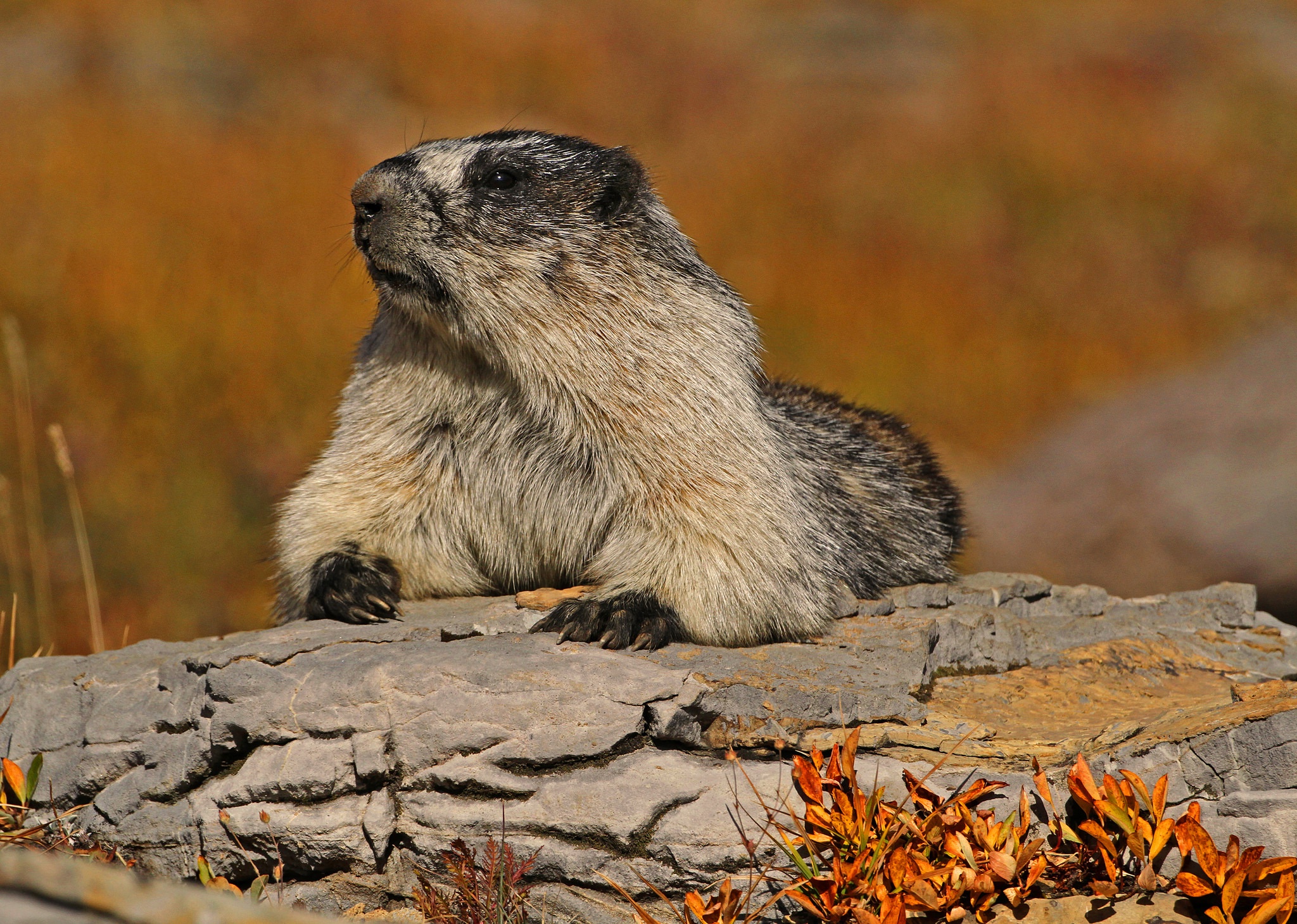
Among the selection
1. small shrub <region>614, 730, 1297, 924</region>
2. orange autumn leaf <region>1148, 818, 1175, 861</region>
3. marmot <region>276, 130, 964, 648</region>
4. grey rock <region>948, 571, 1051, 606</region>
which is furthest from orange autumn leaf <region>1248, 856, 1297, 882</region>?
grey rock <region>948, 571, 1051, 606</region>

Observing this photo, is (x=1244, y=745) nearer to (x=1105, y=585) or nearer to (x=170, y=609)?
(x=1105, y=585)

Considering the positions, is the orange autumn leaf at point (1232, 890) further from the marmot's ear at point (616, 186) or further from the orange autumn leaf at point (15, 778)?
the orange autumn leaf at point (15, 778)

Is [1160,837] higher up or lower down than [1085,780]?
lower down

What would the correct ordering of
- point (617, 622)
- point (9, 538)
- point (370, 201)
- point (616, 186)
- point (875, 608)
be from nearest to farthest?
point (617, 622), point (370, 201), point (616, 186), point (875, 608), point (9, 538)

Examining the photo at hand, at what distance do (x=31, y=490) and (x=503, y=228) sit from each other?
590cm

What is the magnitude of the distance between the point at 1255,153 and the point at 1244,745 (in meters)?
21.8

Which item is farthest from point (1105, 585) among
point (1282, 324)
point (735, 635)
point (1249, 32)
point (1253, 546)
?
point (1249, 32)

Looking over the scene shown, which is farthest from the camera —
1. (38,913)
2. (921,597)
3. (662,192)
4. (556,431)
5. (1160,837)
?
(662,192)

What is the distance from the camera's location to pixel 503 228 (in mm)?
5363

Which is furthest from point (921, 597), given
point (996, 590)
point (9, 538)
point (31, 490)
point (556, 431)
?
point (31, 490)

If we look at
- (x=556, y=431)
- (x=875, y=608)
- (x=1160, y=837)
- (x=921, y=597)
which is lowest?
(x=1160, y=837)

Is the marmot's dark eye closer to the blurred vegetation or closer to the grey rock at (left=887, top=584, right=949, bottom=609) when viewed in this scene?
the blurred vegetation

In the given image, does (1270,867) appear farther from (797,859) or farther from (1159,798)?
(797,859)

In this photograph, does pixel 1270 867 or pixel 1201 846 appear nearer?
pixel 1270 867
